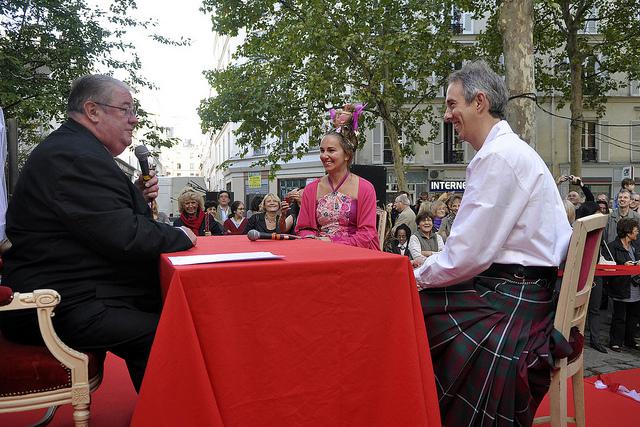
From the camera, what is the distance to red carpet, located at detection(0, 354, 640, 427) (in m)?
2.80

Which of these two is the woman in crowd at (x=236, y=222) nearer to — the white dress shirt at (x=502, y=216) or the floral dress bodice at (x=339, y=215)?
the floral dress bodice at (x=339, y=215)

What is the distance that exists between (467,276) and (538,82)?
19.9 meters

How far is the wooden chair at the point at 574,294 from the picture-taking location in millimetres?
2209

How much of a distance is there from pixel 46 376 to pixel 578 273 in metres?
2.23

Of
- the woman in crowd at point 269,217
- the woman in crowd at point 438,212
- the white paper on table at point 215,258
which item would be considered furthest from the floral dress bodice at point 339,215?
the woman in crowd at point 438,212

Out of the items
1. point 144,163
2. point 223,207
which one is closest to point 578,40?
point 223,207

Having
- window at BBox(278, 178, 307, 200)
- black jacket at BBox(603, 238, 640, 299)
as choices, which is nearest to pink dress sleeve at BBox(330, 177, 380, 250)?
black jacket at BBox(603, 238, 640, 299)

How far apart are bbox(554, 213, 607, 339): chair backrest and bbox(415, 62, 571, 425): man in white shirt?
2.9 inches

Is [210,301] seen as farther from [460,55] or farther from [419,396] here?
[460,55]

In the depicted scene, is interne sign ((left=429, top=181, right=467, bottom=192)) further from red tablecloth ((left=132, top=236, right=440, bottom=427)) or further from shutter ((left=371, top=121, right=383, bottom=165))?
red tablecloth ((left=132, top=236, right=440, bottom=427))

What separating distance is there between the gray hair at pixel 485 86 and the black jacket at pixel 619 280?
4.24 metres

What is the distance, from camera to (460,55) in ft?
58.7

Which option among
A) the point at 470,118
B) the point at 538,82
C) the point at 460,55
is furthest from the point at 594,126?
the point at 470,118

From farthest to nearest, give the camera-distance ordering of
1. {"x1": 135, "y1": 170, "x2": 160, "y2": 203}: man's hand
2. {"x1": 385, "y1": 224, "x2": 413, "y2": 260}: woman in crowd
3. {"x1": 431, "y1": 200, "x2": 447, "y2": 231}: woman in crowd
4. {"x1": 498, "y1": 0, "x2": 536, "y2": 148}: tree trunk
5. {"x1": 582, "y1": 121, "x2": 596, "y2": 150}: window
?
1. {"x1": 582, "y1": 121, "x2": 596, "y2": 150}: window
2. {"x1": 431, "y1": 200, "x2": 447, "y2": 231}: woman in crowd
3. {"x1": 498, "y1": 0, "x2": 536, "y2": 148}: tree trunk
4. {"x1": 385, "y1": 224, "x2": 413, "y2": 260}: woman in crowd
5. {"x1": 135, "y1": 170, "x2": 160, "y2": 203}: man's hand
